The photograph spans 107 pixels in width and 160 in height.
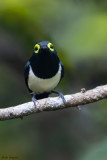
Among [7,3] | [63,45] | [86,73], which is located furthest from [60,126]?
[7,3]

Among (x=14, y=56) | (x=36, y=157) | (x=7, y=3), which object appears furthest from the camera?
(x=36, y=157)

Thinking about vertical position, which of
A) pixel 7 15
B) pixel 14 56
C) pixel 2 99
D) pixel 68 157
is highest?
pixel 7 15

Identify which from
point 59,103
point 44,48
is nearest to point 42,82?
point 44,48

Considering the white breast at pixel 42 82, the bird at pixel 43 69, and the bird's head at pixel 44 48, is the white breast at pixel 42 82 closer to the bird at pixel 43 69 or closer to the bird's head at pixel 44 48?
the bird at pixel 43 69

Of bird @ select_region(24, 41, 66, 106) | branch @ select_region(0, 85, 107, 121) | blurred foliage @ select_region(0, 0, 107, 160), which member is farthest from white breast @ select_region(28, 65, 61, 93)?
branch @ select_region(0, 85, 107, 121)

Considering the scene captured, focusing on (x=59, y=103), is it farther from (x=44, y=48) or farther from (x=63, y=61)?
(x=63, y=61)

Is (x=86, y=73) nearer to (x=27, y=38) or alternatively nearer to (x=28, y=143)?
(x=27, y=38)
